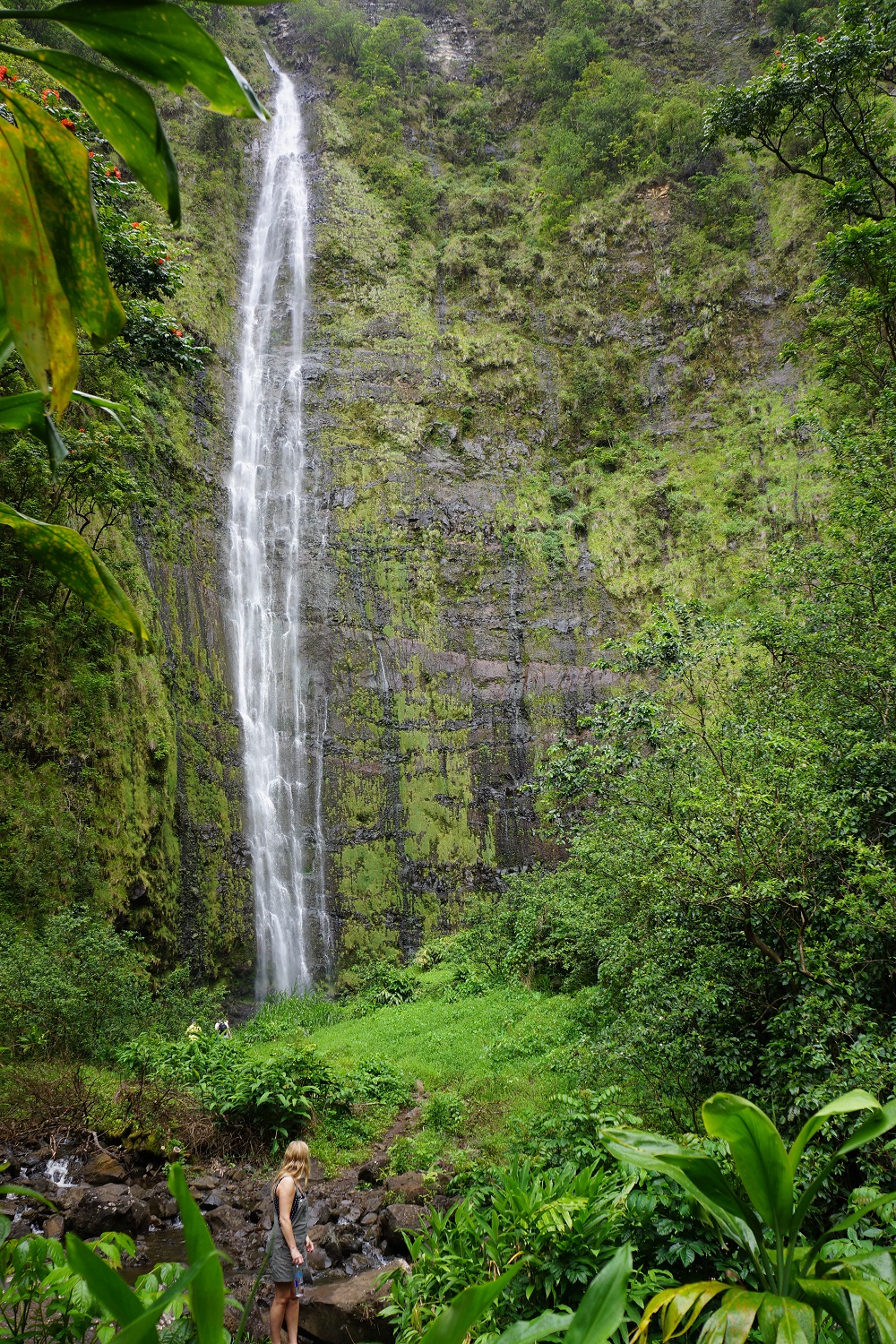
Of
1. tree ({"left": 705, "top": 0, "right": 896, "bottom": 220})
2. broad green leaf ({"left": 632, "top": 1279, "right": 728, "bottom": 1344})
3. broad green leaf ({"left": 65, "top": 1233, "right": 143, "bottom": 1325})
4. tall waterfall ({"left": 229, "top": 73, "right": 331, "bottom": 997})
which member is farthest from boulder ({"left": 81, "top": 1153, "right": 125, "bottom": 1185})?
tree ({"left": 705, "top": 0, "right": 896, "bottom": 220})

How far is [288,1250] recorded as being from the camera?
3738mm

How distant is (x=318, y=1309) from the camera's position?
405 cm

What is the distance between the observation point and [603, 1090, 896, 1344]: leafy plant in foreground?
1735 mm

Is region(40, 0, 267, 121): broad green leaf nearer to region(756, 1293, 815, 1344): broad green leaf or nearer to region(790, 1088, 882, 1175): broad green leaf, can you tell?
region(790, 1088, 882, 1175): broad green leaf

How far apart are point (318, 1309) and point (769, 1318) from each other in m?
3.38

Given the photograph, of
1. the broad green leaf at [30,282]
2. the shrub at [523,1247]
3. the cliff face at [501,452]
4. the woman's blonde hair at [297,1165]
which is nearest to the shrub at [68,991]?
the woman's blonde hair at [297,1165]

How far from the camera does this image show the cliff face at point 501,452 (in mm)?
16609

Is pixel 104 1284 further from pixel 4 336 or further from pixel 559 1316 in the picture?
pixel 4 336

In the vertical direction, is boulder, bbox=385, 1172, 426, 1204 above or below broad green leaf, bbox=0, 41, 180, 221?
below

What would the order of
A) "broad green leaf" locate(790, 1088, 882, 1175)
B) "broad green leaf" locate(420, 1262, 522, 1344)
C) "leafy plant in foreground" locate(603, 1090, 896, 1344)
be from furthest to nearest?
"leafy plant in foreground" locate(603, 1090, 896, 1344) < "broad green leaf" locate(790, 1088, 882, 1175) < "broad green leaf" locate(420, 1262, 522, 1344)

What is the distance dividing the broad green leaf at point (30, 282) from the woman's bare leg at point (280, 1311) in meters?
4.54

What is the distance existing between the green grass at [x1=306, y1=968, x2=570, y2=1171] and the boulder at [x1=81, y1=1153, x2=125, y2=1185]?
68.4 inches

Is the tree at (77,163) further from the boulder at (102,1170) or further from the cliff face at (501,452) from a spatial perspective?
the cliff face at (501,452)

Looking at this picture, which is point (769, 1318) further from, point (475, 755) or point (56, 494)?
point (475, 755)
